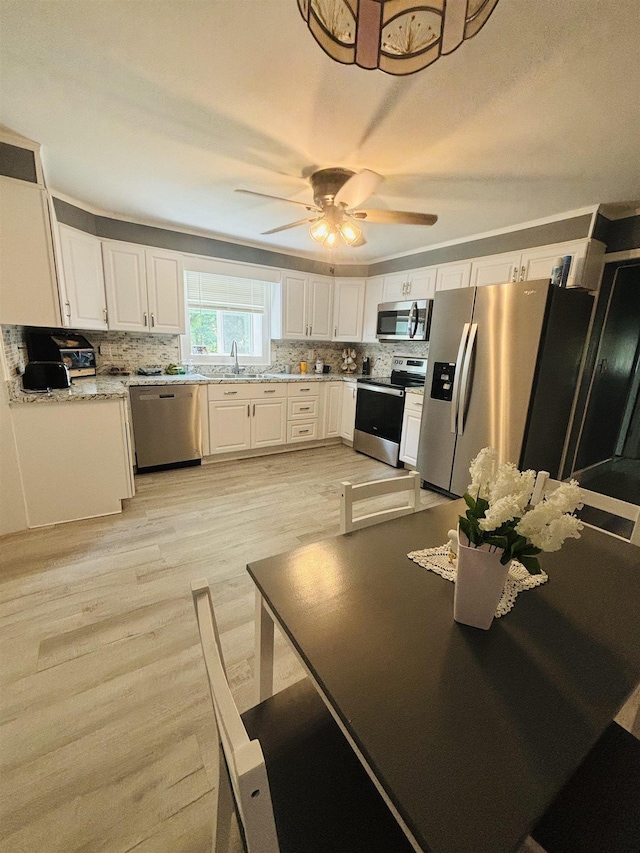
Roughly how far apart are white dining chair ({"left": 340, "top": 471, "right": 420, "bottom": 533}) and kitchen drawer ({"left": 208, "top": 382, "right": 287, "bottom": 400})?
2.69 meters

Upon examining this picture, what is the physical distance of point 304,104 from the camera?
1619 millimetres

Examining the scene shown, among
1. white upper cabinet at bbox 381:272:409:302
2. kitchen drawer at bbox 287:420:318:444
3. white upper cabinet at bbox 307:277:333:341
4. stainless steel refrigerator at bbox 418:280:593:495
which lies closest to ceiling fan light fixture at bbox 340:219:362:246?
stainless steel refrigerator at bbox 418:280:593:495

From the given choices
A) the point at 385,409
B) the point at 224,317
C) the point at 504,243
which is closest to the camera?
the point at 504,243

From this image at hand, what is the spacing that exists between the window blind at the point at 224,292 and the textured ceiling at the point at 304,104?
1.32m

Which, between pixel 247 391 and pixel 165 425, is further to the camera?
pixel 247 391

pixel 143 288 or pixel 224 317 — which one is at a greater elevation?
pixel 143 288

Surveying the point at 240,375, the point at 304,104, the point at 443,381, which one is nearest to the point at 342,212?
the point at 304,104

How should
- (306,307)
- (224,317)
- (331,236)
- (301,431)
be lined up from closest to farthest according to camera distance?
1. (331,236)
2. (224,317)
3. (301,431)
4. (306,307)

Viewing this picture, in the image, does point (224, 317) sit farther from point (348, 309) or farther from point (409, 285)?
point (409, 285)

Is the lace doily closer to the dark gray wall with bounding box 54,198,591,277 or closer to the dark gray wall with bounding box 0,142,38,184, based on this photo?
the dark gray wall with bounding box 54,198,591,277

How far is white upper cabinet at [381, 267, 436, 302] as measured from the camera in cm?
378

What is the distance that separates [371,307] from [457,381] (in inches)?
83.4

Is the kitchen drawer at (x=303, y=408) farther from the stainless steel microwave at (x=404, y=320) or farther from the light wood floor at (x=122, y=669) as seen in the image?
the light wood floor at (x=122, y=669)

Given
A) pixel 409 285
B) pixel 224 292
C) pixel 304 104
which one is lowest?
pixel 224 292
